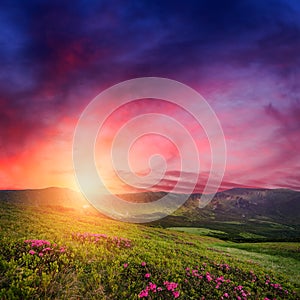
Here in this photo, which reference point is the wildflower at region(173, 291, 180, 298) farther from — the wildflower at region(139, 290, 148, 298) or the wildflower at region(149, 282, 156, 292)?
the wildflower at region(139, 290, 148, 298)

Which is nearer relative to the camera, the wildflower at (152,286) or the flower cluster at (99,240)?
the wildflower at (152,286)

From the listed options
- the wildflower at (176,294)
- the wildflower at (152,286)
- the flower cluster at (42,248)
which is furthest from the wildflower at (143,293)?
the flower cluster at (42,248)

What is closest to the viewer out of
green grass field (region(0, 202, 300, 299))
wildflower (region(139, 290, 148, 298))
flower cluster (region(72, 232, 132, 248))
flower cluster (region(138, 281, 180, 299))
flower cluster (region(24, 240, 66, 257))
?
green grass field (region(0, 202, 300, 299))

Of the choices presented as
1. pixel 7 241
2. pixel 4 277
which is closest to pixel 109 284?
pixel 4 277

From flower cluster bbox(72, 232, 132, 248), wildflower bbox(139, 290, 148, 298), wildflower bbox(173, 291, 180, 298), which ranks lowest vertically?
wildflower bbox(173, 291, 180, 298)

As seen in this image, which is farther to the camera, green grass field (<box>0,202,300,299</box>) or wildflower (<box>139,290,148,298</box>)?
wildflower (<box>139,290,148,298</box>)

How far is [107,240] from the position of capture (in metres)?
17.3

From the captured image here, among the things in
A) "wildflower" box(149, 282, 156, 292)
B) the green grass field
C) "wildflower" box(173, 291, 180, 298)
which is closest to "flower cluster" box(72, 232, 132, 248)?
the green grass field

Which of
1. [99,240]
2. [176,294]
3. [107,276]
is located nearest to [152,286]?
[176,294]

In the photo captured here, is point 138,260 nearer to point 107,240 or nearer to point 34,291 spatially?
point 107,240

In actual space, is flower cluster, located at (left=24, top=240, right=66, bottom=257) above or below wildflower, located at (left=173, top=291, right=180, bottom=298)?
above

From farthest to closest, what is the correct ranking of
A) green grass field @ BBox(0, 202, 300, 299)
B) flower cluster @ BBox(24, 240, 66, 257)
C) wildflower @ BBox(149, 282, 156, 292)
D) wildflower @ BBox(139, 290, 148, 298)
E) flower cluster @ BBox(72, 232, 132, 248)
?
flower cluster @ BBox(72, 232, 132, 248) < flower cluster @ BBox(24, 240, 66, 257) < wildflower @ BBox(149, 282, 156, 292) < wildflower @ BBox(139, 290, 148, 298) < green grass field @ BBox(0, 202, 300, 299)

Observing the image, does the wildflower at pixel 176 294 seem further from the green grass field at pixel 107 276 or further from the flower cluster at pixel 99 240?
the flower cluster at pixel 99 240

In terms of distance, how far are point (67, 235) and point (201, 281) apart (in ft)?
32.8
